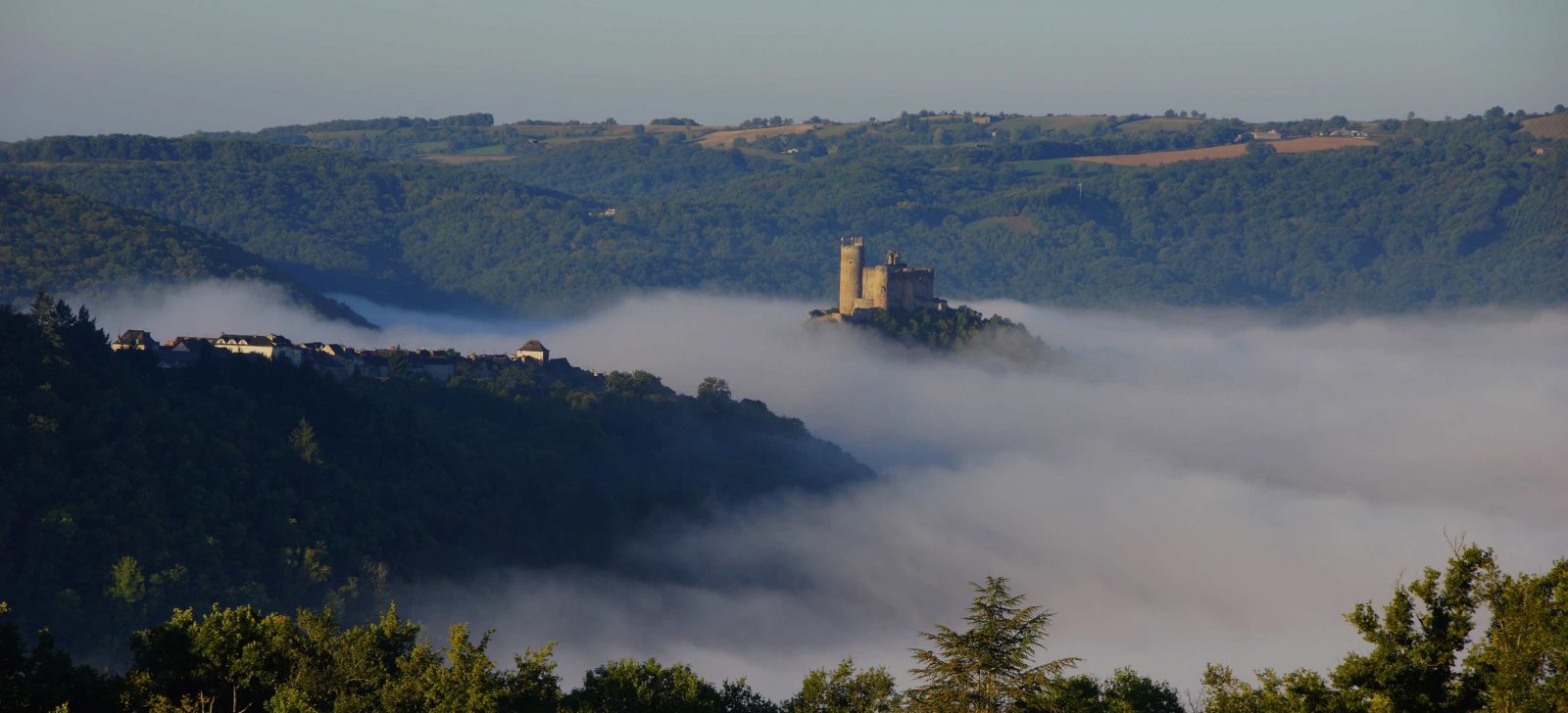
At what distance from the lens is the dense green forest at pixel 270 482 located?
71.0 metres

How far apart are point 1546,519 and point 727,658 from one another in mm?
100408

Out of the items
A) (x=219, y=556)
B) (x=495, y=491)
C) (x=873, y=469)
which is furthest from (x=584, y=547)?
(x=873, y=469)

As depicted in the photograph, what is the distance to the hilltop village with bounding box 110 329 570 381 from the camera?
3612 inches

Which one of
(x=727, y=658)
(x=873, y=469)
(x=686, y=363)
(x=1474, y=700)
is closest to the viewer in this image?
(x=1474, y=700)

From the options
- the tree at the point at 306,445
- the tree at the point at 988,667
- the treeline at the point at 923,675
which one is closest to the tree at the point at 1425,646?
the treeline at the point at 923,675

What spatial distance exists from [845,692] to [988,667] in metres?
7.28

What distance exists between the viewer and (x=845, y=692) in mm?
40688

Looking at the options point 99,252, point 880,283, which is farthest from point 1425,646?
point 99,252

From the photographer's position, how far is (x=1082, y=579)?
120 m

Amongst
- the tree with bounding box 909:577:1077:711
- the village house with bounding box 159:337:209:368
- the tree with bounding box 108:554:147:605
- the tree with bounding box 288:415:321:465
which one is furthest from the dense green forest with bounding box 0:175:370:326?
the tree with bounding box 909:577:1077:711

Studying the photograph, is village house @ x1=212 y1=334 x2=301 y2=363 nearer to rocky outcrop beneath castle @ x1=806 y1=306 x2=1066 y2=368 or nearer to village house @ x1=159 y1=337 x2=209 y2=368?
village house @ x1=159 y1=337 x2=209 y2=368

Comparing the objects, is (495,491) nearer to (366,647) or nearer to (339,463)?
(339,463)

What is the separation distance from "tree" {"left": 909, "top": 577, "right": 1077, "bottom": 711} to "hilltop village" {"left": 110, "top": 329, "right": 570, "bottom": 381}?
192ft

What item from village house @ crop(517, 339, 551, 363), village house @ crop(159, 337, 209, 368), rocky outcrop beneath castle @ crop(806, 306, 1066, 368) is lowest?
rocky outcrop beneath castle @ crop(806, 306, 1066, 368)
